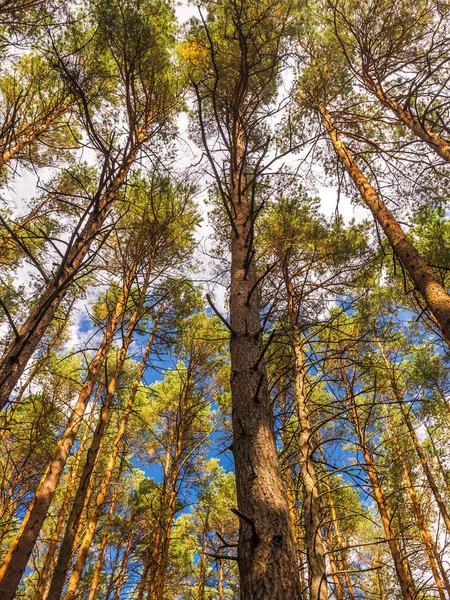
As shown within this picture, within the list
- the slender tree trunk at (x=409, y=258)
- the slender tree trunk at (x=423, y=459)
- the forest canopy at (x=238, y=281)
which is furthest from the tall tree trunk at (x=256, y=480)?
the slender tree trunk at (x=423, y=459)

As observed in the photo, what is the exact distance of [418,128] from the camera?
6.74 metres

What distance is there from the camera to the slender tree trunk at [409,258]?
4.04 m

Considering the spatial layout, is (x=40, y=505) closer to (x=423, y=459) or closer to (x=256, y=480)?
(x=256, y=480)

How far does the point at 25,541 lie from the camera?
472cm

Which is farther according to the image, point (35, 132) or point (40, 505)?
point (35, 132)

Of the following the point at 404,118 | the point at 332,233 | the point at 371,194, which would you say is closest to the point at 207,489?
the point at 332,233

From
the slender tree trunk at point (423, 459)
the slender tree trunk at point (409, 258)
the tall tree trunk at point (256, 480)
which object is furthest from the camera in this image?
the slender tree trunk at point (423, 459)

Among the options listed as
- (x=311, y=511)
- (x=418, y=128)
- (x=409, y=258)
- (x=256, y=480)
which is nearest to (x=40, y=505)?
(x=311, y=511)

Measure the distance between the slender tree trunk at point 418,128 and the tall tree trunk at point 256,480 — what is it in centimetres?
617

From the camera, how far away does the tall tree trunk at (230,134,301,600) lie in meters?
1.17

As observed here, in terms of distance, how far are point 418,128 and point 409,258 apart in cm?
367

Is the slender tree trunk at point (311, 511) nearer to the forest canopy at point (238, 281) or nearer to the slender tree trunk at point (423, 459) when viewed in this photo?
the forest canopy at point (238, 281)

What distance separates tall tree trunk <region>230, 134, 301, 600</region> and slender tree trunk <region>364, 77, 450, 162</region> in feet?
20.3

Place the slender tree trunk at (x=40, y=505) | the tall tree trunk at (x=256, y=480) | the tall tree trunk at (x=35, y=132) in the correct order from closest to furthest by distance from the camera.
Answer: the tall tree trunk at (x=256, y=480) < the slender tree trunk at (x=40, y=505) < the tall tree trunk at (x=35, y=132)
